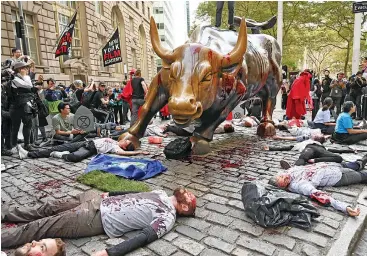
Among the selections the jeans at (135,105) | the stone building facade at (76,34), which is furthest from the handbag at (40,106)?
the stone building facade at (76,34)

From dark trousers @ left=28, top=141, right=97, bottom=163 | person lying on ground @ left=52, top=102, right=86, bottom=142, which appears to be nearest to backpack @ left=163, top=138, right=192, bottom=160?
dark trousers @ left=28, top=141, right=97, bottom=163

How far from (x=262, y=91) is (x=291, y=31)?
1905 cm

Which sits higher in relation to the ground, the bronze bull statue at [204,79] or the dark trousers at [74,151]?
the bronze bull statue at [204,79]

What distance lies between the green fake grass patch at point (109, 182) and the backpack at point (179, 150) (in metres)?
1.49

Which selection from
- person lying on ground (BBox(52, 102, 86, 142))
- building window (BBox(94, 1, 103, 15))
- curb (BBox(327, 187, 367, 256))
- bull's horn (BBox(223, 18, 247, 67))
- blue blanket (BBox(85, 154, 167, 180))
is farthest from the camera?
building window (BBox(94, 1, 103, 15))

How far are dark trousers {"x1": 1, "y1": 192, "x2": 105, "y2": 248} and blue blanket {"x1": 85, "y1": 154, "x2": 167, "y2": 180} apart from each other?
50.0 inches

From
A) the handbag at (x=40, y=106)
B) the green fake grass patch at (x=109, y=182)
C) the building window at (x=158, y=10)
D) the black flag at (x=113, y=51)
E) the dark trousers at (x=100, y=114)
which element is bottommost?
the green fake grass patch at (x=109, y=182)

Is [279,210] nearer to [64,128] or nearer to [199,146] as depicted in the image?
[199,146]

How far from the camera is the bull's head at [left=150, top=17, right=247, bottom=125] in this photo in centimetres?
464

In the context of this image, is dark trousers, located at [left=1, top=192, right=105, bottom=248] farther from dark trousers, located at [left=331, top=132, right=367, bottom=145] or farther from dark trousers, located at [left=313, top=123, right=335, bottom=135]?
dark trousers, located at [left=313, top=123, right=335, bottom=135]

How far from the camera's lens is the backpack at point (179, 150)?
232 inches

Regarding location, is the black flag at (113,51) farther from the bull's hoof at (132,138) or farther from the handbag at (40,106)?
the bull's hoof at (132,138)

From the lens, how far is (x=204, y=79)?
4.99 meters

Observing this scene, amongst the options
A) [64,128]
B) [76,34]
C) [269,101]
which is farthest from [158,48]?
[76,34]
